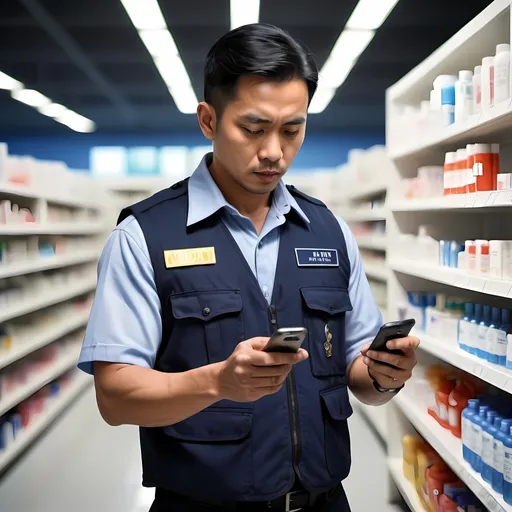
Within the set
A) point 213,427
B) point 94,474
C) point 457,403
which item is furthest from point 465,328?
point 94,474

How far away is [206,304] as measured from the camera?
5.14ft

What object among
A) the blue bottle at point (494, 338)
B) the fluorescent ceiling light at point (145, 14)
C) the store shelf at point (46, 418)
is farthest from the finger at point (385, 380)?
the fluorescent ceiling light at point (145, 14)

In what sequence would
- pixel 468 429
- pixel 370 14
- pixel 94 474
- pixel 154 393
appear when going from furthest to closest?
pixel 370 14 → pixel 94 474 → pixel 468 429 → pixel 154 393

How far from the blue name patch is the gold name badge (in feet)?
0.75

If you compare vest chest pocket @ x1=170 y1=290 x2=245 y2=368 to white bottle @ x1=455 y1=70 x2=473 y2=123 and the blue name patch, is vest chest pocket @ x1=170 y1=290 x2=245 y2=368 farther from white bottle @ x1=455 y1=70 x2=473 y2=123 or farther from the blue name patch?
white bottle @ x1=455 y1=70 x2=473 y2=123

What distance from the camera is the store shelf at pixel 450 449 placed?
2674mm

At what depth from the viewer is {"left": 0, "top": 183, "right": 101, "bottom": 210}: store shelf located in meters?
5.12

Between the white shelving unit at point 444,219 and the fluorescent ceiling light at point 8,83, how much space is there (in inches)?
321

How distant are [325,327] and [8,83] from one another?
10919mm

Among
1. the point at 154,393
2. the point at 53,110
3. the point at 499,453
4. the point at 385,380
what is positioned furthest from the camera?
the point at 53,110

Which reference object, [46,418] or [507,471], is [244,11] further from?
[507,471]

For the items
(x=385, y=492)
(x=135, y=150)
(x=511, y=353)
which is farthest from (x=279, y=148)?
(x=135, y=150)

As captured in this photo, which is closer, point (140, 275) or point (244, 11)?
point (140, 275)

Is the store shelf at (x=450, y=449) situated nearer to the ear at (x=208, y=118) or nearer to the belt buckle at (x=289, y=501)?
the belt buckle at (x=289, y=501)
